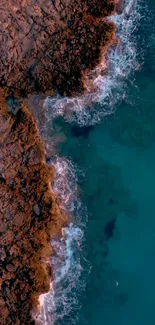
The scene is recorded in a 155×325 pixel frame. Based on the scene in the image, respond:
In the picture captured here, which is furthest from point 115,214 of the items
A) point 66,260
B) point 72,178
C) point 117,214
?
point 66,260

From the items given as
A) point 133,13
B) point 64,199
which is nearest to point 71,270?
point 64,199

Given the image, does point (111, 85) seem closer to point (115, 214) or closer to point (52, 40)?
point (52, 40)

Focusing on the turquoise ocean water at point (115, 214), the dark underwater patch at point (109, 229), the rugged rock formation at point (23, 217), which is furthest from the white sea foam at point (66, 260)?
the dark underwater patch at point (109, 229)

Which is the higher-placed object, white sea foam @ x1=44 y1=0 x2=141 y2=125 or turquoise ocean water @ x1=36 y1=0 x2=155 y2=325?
white sea foam @ x1=44 y1=0 x2=141 y2=125

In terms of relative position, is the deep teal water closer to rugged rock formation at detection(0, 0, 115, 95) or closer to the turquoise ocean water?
the turquoise ocean water

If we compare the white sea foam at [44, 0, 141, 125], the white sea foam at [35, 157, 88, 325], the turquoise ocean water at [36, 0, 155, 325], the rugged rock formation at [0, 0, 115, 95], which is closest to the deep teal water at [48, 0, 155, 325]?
the turquoise ocean water at [36, 0, 155, 325]

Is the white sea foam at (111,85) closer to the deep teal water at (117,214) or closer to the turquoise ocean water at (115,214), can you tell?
the turquoise ocean water at (115,214)
